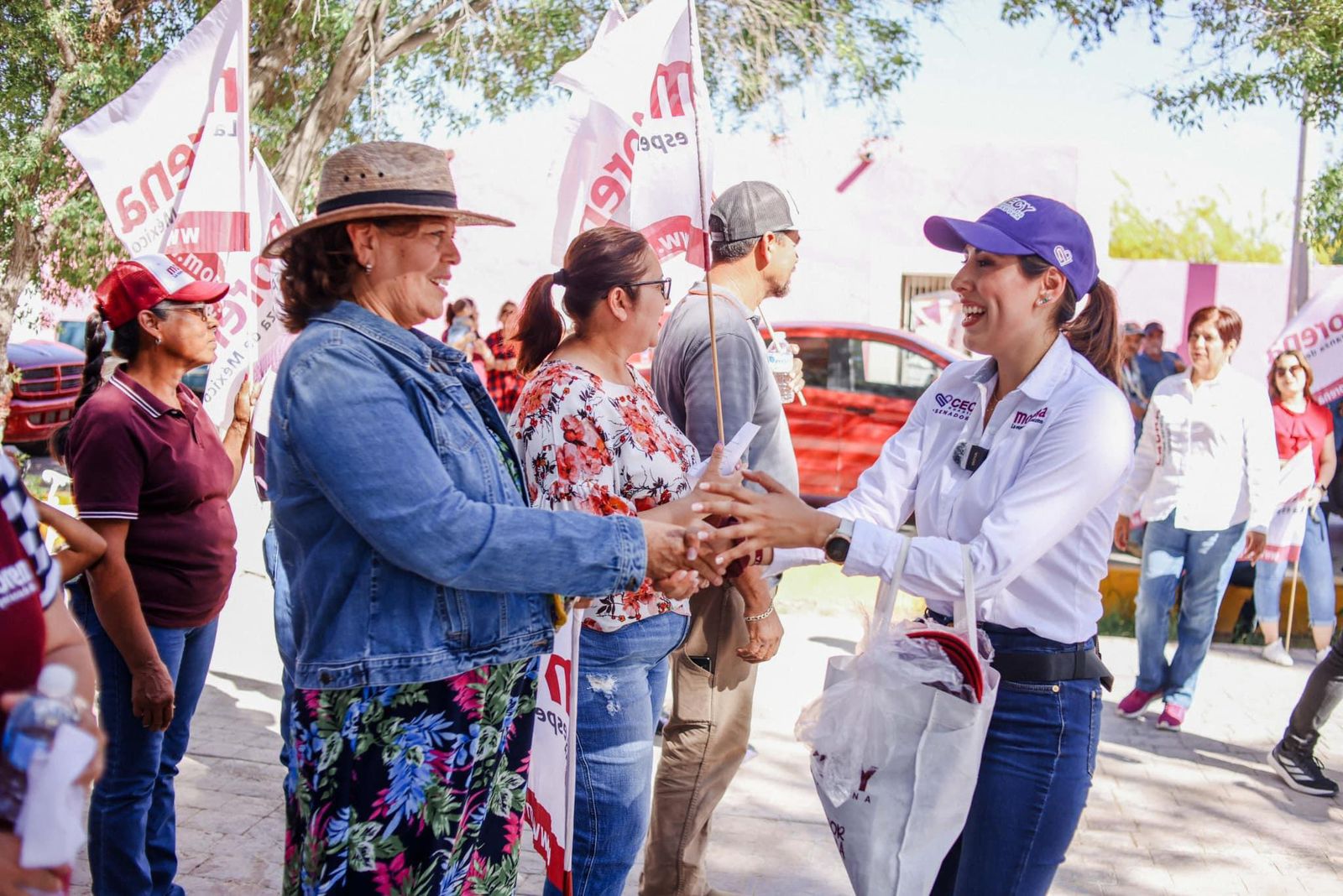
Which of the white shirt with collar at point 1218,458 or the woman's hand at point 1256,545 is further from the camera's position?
the woman's hand at point 1256,545

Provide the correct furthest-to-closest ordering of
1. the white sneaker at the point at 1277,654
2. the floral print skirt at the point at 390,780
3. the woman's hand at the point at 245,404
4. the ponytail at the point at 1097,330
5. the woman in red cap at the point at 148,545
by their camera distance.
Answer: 1. the white sneaker at the point at 1277,654
2. the woman's hand at the point at 245,404
3. the woman in red cap at the point at 148,545
4. the ponytail at the point at 1097,330
5. the floral print skirt at the point at 390,780

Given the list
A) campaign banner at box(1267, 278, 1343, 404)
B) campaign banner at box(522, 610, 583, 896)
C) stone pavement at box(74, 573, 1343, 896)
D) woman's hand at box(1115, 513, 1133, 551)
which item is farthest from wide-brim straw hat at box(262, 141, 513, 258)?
campaign banner at box(1267, 278, 1343, 404)

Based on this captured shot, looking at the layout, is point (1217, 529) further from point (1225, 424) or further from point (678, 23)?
point (678, 23)

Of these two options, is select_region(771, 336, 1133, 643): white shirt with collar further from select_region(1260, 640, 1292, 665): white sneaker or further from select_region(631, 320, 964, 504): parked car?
select_region(631, 320, 964, 504): parked car

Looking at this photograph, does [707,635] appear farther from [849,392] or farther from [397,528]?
[849,392]

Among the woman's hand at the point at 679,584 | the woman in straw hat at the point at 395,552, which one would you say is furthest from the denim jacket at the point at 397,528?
the woman's hand at the point at 679,584

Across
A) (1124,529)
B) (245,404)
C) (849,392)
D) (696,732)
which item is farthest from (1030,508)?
(849,392)

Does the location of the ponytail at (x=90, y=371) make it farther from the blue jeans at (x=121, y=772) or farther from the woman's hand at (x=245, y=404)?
the woman's hand at (x=245, y=404)

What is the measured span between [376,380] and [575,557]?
454mm

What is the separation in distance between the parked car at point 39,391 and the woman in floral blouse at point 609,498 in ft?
43.0

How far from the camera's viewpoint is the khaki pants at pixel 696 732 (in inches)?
143

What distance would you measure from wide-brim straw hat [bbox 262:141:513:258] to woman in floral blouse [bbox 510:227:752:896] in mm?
806

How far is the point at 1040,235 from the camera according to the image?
8.36 ft

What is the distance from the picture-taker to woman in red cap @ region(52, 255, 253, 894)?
3199 mm
